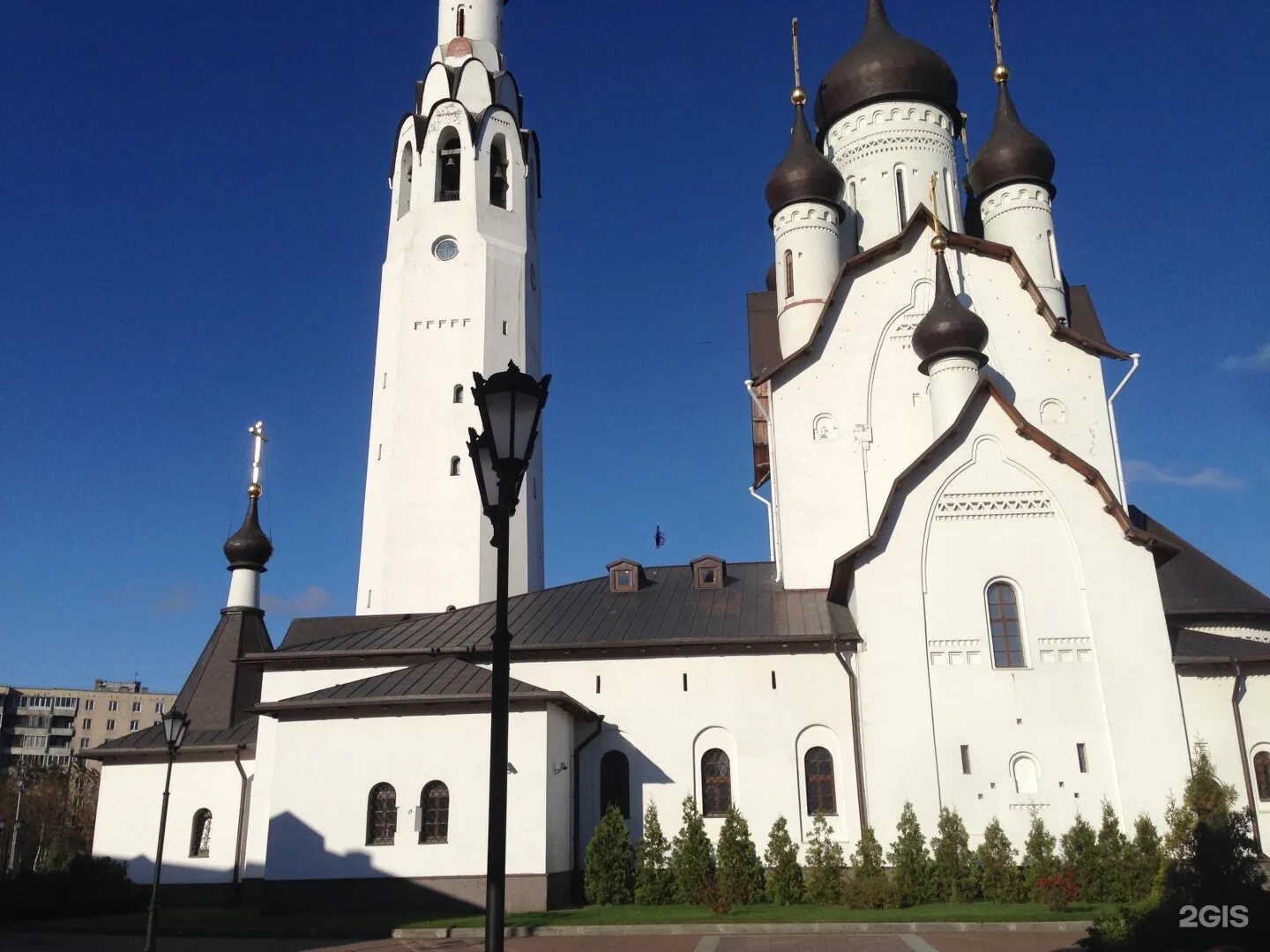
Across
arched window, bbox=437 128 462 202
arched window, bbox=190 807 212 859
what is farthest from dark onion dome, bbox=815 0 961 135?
arched window, bbox=190 807 212 859

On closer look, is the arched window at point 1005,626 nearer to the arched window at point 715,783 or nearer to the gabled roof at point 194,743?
the arched window at point 715,783

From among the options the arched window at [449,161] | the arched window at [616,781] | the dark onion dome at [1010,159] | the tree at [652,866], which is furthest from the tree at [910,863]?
the arched window at [449,161]

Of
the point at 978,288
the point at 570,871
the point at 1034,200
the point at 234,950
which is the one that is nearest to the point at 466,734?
the point at 570,871

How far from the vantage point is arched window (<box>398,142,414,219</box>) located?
2888cm

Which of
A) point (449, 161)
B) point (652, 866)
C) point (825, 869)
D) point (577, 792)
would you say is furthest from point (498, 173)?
point (825, 869)

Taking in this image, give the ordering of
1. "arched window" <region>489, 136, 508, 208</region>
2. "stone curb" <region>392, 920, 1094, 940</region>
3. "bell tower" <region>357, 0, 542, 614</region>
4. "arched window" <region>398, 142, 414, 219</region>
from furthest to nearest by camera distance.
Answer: "arched window" <region>489, 136, 508, 208</region>, "arched window" <region>398, 142, 414, 219</region>, "bell tower" <region>357, 0, 542, 614</region>, "stone curb" <region>392, 920, 1094, 940</region>

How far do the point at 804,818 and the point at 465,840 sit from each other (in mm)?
5926

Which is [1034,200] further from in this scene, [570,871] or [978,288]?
[570,871]

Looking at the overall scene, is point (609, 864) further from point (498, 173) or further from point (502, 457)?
point (498, 173)

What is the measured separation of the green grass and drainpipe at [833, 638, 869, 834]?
86.1 inches

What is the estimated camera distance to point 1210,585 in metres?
21.3

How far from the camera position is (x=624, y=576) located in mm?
23031

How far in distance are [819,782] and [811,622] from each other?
9.38 ft

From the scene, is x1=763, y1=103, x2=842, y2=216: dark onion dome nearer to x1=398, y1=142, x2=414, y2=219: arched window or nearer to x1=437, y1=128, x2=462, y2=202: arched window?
x1=437, y1=128, x2=462, y2=202: arched window
